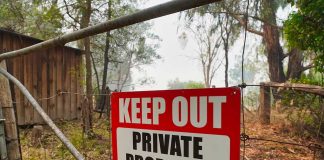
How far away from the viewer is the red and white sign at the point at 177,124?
41.2 inches

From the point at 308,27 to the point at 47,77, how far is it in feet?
26.3

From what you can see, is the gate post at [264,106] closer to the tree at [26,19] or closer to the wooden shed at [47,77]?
the wooden shed at [47,77]

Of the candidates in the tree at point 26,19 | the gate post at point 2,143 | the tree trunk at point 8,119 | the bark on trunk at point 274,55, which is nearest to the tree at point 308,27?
the tree trunk at point 8,119

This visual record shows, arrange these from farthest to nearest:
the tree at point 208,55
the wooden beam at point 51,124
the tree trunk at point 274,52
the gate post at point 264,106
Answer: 1. the tree at point 208,55
2. the tree trunk at point 274,52
3. the gate post at point 264,106
4. the wooden beam at point 51,124

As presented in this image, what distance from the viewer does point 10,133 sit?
2457mm

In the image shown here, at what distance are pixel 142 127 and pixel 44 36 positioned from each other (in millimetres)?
11379

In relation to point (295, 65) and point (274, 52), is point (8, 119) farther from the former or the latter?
point (295, 65)

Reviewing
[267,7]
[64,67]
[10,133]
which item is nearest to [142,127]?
[10,133]

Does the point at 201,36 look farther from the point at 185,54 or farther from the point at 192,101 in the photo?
the point at 192,101

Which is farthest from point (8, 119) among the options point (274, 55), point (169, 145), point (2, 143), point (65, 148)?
point (274, 55)

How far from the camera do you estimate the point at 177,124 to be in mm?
1156

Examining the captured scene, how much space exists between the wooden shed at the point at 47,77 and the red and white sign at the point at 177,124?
26.3 feet

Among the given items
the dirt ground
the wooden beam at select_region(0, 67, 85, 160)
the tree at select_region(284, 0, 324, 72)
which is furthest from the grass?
the tree at select_region(284, 0, 324, 72)

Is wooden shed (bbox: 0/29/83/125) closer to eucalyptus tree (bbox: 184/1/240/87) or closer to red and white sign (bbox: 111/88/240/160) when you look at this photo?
eucalyptus tree (bbox: 184/1/240/87)
